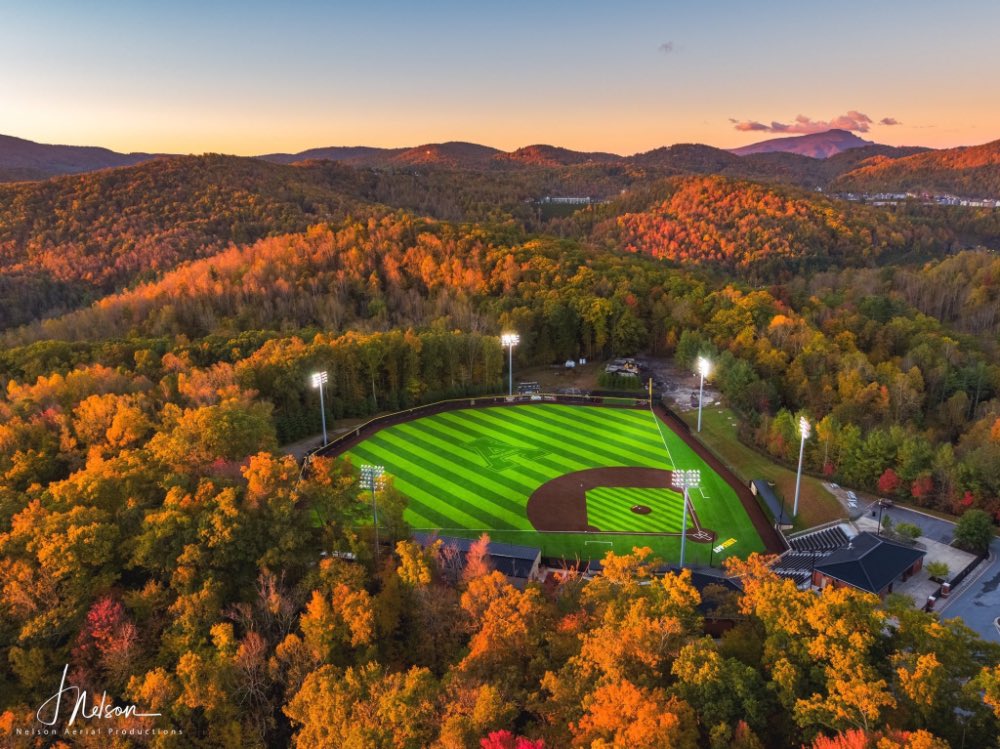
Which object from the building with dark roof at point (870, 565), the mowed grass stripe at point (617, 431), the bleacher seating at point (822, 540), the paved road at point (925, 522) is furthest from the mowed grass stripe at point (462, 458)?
the paved road at point (925, 522)

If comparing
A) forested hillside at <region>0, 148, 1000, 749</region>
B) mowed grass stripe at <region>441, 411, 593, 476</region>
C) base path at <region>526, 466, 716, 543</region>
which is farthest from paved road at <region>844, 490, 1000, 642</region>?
mowed grass stripe at <region>441, 411, 593, 476</region>

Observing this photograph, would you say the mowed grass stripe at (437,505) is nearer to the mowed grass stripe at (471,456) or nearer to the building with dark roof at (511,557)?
the building with dark roof at (511,557)

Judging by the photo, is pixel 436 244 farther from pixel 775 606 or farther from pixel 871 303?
pixel 775 606

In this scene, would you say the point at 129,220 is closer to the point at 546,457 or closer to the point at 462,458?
the point at 462,458

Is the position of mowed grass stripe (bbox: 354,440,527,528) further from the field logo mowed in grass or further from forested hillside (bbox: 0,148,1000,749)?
forested hillside (bbox: 0,148,1000,749)

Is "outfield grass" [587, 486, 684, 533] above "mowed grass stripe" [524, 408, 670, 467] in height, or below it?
below
